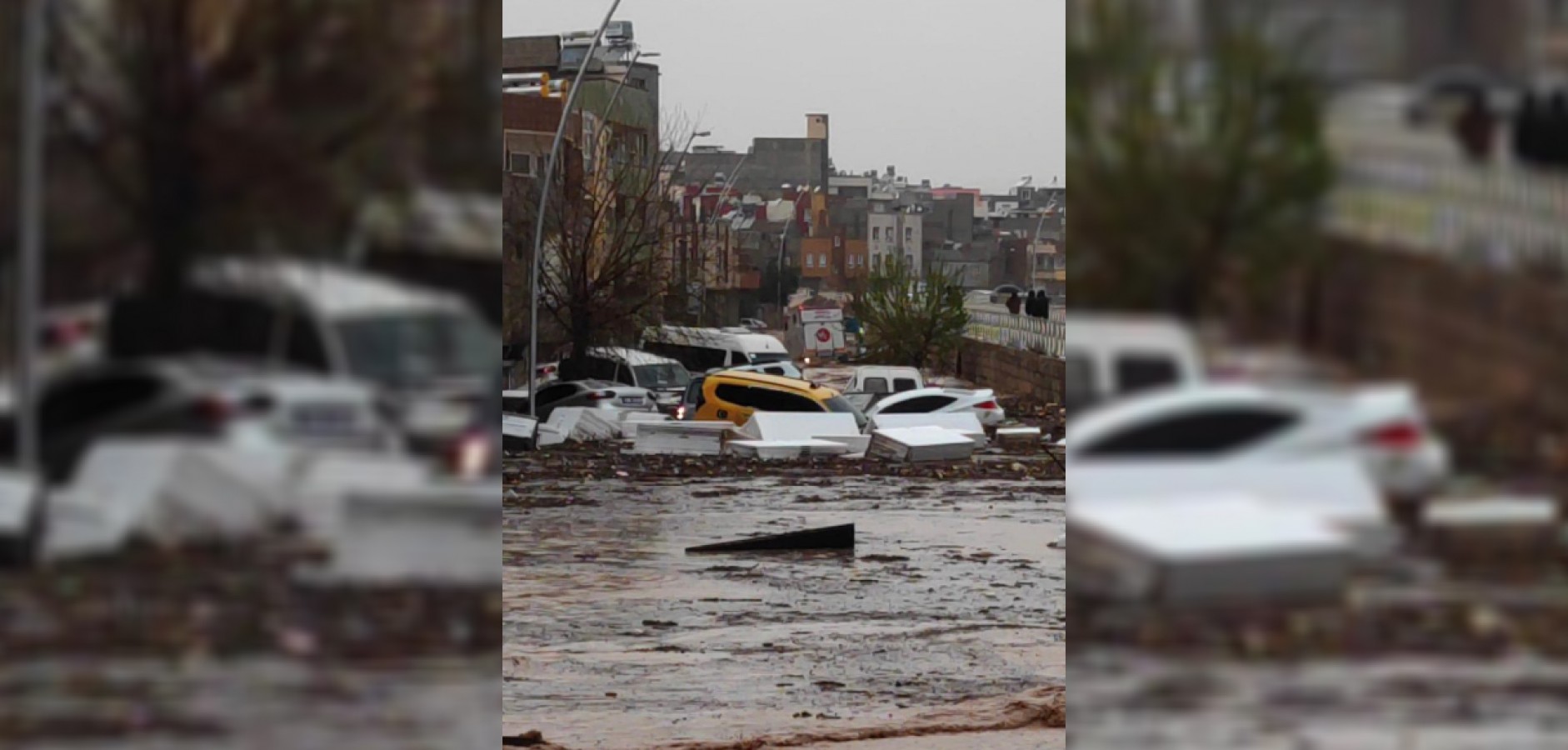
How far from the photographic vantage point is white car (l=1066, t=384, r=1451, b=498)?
4.82 ft

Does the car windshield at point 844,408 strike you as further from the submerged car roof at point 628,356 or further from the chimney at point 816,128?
the chimney at point 816,128

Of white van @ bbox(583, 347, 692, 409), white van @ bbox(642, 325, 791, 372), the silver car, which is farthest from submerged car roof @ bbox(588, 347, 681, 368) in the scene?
the silver car

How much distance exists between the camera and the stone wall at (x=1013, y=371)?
98.9ft

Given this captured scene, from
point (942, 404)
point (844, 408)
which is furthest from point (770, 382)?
point (942, 404)

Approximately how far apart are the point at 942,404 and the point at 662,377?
4.68 metres

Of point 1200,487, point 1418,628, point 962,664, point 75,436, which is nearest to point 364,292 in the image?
point 75,436

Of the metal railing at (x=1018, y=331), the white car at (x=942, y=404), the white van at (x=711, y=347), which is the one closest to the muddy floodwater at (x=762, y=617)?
the white car at (x=942, y=404)

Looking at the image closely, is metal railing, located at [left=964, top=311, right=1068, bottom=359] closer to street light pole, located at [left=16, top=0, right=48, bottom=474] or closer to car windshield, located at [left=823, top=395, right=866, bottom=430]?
car windshield, located at [left=823, top=395, right=866, bottom=430]

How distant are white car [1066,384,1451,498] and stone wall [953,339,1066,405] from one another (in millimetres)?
26980

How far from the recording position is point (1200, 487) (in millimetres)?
1461

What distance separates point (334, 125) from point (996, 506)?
52.5 ft

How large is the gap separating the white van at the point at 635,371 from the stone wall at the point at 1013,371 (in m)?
5.44

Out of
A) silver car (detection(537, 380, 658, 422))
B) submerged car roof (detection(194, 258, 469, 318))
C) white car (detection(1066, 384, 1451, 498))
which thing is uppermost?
submerged car roof (detection(194, 258, 469, 318))

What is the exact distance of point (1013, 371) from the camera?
3269cm
